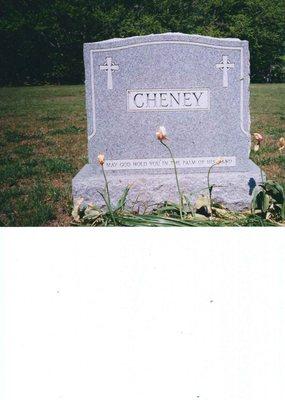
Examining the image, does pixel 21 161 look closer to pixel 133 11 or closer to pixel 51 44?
pixel 51 44

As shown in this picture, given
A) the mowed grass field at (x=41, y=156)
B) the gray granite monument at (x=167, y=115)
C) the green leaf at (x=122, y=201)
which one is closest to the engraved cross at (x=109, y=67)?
the gray granite monument at (x=167, y=115)

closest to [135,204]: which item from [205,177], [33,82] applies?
[205,177]

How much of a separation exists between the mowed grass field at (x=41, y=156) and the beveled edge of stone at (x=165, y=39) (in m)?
0.41

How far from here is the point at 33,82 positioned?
3.02m

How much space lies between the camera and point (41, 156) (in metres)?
3.86

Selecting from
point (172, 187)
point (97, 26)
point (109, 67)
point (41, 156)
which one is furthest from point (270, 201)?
point (41, 156)

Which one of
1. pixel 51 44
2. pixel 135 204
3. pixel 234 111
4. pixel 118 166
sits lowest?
pixel 135 204

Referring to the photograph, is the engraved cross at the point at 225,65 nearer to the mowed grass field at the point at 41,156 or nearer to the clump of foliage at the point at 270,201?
the mowed grass field at the point at 41,156

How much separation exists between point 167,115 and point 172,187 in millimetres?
448

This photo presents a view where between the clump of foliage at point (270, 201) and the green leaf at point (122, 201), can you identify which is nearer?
the clump of foliage at point (270, 201)

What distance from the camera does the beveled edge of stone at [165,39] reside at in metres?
2.99

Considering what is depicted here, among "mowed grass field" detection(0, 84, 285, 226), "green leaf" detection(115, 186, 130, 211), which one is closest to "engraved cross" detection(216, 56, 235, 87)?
"mowed grass field" detection(0, 84, 285, 226)

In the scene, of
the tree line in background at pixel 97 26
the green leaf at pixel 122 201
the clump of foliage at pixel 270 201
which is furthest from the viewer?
Result: the green leaf at pixel 122 201

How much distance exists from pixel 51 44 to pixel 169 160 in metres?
0.98
